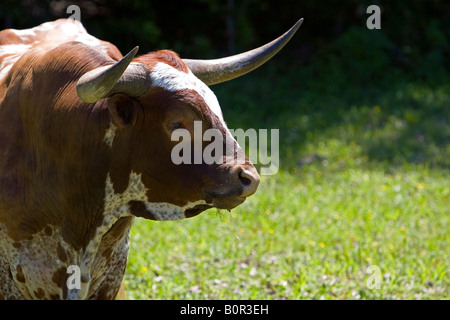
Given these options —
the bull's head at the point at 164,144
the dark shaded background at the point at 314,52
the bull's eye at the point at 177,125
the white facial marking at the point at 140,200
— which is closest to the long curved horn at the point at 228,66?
the bull's head at the point at 164,144

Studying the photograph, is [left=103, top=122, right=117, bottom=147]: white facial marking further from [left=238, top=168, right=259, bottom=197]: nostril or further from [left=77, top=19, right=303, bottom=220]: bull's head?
[left=238, top=168, right=259, bottom=197]: nostril

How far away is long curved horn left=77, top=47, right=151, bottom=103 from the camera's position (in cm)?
286

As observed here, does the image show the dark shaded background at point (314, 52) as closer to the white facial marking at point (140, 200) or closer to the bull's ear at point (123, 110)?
the white facial marking at point (140, 200)

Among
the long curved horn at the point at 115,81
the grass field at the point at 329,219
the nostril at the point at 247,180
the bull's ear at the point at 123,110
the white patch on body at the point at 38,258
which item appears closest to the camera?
the long curved horn at the point at 115,81

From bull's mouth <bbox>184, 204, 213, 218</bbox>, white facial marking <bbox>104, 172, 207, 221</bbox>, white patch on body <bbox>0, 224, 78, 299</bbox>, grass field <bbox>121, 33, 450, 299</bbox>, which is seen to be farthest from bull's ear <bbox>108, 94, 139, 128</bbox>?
white patch on body <bbox>0, 224, 78, 299</bbox>

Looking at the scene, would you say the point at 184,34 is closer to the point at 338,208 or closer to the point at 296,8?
the point at 296,8

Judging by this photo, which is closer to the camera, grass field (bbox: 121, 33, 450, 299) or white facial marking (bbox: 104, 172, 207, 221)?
white facial marking (bbox: 104, 172, 207, 221)

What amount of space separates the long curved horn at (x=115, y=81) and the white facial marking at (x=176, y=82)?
0.16ft

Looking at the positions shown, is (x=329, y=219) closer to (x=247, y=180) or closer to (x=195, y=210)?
(x=195, y=210)

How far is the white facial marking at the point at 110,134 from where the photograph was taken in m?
3.19

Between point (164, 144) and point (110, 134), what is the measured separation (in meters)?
0.26

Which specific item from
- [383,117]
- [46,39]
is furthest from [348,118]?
[46,39]

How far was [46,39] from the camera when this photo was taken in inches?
159

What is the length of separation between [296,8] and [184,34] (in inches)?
80.1
